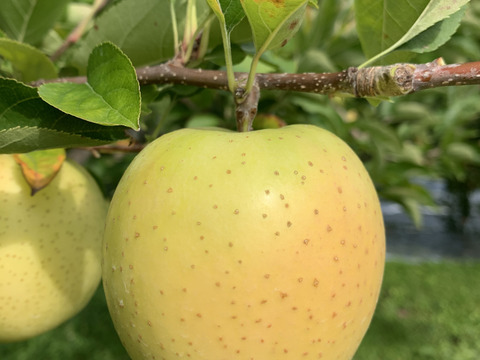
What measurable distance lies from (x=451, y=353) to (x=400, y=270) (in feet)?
4.66

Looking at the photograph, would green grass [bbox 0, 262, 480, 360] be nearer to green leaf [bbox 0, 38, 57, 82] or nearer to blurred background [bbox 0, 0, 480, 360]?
blurred background [bbox 0, 0, 480, 360]

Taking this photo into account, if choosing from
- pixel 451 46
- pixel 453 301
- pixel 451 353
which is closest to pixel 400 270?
pixel 453 301

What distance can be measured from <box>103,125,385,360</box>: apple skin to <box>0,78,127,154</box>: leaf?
0.33ft

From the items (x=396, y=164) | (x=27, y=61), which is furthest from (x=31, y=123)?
(x=396, y=164)

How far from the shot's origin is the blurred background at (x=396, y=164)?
4.03ft

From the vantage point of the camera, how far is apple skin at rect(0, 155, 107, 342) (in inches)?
30.1

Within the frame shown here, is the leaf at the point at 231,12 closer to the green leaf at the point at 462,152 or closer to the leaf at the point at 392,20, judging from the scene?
the leaf at the point at 392,20

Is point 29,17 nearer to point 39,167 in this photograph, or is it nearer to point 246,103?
point 39,167

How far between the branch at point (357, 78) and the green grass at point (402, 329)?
7.87ft

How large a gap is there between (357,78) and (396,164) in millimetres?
1172

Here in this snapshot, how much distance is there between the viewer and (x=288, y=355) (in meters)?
0.56

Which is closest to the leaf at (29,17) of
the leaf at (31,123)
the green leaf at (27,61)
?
the green leaf at (27,61)

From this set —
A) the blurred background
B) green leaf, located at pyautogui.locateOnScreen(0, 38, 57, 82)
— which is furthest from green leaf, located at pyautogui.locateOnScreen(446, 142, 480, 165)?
green leaf, located at pyautogui.locateOnScreen(0, 38, 57, 82)

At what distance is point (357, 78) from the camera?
1.89 ft
